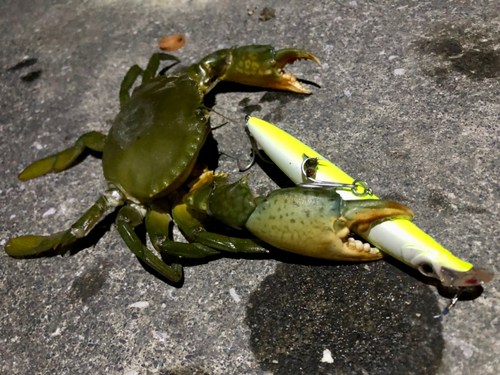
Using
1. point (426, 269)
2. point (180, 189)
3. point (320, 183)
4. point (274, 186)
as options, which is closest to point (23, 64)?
point (180, 189)

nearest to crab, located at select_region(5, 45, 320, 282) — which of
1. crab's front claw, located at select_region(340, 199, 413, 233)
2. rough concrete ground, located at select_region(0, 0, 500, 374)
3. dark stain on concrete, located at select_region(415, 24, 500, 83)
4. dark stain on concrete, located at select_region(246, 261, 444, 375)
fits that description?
rough concrete ground, located at select_region(0, 0, 500, 374)

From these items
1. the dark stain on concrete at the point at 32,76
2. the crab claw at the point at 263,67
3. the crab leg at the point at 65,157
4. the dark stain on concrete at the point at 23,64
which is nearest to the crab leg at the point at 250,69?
the crab claw at the point at 263,67

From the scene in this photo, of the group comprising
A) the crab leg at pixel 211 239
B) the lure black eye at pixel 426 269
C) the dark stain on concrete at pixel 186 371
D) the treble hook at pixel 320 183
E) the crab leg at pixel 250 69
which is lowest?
the dark stain on concrete at pixel 186 371

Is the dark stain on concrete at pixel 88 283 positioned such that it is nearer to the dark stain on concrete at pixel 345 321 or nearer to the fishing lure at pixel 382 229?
the dark stain on concrete at pixel 345 321

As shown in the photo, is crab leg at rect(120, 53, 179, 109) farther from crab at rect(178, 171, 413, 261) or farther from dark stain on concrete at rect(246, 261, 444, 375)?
dark stain on concrete at rect(246, 261, 444, 375)

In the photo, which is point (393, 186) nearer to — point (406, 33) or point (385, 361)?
point (385, 361)

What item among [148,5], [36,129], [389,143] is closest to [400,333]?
[389,143]

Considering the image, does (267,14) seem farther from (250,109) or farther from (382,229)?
(382,229)
